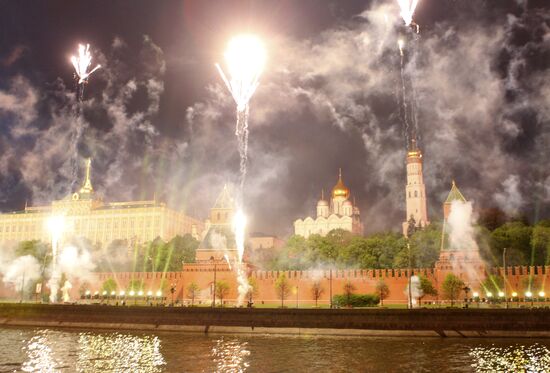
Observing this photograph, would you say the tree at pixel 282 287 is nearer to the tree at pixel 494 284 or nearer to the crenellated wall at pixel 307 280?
the crenellated wall at pixel 307 280

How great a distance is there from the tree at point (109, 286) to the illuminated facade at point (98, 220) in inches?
2297

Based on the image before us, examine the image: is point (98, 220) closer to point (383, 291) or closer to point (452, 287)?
point (383, 291)

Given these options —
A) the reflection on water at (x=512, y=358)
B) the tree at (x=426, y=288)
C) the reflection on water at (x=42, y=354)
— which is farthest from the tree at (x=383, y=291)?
the reflection on water at (x=42, y=354)

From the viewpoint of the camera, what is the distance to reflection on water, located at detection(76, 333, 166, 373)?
27.6 meters

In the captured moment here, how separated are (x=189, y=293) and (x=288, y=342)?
88.1 ft

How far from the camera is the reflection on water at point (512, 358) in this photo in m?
26.5

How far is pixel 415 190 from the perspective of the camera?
113688mm

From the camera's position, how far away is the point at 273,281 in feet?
200

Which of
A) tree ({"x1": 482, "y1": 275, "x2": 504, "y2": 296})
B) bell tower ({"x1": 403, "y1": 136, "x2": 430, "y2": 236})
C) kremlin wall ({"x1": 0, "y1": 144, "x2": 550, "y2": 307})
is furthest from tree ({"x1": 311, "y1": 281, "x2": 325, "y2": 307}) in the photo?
bell tower ({"x1": 403, "y1": 136, "x2": 430, "y2": 236})

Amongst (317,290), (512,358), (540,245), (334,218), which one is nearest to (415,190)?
(334,218)

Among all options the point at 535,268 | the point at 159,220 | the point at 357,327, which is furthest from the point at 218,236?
the point at 159,220

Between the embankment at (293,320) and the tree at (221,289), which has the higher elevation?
the tree at (221,289)

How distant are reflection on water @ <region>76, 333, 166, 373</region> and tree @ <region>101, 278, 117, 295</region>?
78.6 ft

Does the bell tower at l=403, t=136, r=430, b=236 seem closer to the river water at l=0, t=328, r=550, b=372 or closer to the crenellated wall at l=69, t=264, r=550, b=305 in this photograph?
the crenellated wall at l=69, t=264, r=550, b=305
